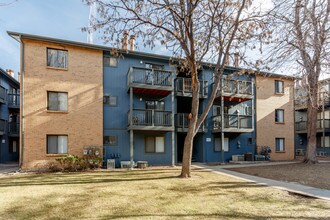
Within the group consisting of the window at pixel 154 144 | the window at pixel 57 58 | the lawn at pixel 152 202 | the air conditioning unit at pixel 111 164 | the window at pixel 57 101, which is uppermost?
the window at pixel 57 58

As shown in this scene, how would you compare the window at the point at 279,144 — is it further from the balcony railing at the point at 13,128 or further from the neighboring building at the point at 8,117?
the balcony railing at the point at 13,128

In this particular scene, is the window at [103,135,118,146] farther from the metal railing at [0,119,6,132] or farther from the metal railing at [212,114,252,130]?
the metal railing at [0,119,6,132]

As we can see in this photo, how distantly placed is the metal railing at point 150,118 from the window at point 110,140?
171cm

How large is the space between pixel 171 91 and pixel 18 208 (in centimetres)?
1270

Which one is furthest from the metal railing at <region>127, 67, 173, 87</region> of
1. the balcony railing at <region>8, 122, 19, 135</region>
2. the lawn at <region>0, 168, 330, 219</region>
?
the balcony railing at <region>8, 122, 19, 135</region>

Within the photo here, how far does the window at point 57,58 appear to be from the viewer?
15.5 metres

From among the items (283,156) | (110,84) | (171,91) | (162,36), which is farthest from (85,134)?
(283,156)

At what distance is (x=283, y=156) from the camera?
22875mm

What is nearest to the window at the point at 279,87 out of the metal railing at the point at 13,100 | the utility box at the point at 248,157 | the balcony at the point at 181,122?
the utility box at the point at 248,157

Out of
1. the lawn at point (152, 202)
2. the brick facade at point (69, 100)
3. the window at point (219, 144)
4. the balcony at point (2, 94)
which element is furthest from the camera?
the balcony at point (2, 94)

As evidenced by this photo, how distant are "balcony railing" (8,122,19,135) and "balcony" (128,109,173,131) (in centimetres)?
1498

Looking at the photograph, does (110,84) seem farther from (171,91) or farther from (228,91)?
(228,91)

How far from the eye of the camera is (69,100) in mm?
15773

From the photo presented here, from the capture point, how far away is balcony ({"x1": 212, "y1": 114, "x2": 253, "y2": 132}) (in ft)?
63.7
